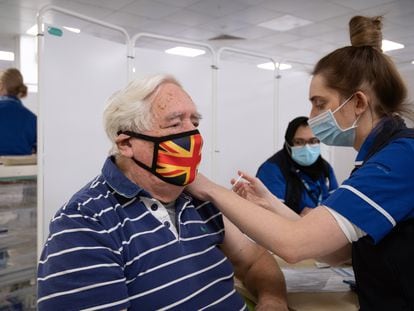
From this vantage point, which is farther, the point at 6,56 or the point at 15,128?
the point at 6,56

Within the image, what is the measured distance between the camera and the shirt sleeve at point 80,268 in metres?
0.90

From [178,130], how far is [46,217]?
1277 mm

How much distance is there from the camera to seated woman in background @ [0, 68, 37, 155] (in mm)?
2996

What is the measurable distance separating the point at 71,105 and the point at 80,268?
151 centimetres

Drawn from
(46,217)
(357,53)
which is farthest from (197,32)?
(357,53)

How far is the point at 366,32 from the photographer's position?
4.19 ft

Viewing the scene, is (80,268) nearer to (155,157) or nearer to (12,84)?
(155,157)

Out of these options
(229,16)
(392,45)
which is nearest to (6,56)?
(229,16)

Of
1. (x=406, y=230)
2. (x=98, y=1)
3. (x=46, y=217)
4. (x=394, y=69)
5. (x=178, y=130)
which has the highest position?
(x=98, y=1)

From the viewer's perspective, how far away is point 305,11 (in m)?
5.94

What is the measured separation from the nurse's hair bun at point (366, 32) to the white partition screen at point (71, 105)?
1.55m

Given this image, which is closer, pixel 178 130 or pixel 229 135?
pixel 178 130

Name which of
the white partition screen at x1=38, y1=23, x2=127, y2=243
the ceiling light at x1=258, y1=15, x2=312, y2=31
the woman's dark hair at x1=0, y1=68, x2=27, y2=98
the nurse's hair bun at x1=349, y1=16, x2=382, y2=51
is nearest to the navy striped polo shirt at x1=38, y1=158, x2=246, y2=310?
the nurse's hair bun at x1=349, y1=16, x2=382, y2=51

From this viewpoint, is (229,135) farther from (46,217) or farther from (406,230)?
(406,230)
